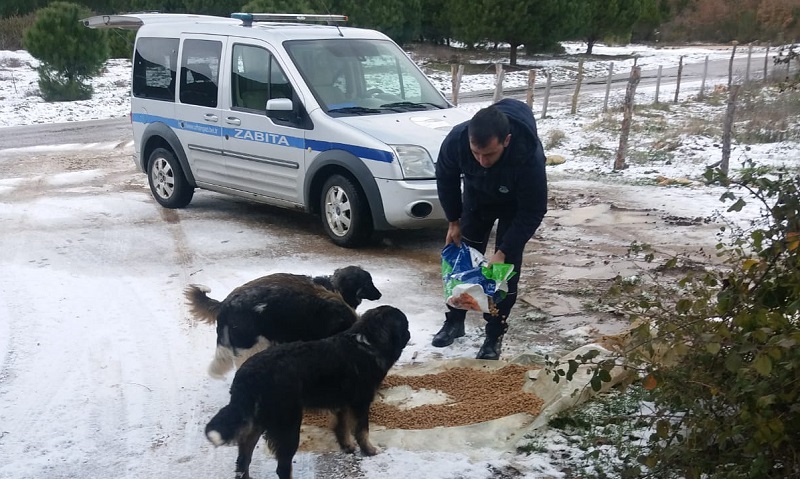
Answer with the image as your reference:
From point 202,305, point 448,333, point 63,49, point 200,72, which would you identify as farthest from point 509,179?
point 63,49

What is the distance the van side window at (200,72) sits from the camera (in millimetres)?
8789

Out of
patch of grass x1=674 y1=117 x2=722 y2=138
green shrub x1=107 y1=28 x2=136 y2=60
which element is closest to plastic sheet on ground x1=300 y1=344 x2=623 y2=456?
patch of grass x1=674 y1=117 x2=722 y2=138

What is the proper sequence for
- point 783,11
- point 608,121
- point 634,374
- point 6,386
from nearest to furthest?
point 634,374, point 6,386, point 783,11, point 608,121

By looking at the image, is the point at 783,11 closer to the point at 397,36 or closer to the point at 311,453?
the point at 311,453

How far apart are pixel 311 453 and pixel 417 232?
476cm

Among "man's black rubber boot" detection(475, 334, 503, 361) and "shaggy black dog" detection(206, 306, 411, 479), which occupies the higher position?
"shaggy black dog" detection(206, 306, 411, 479)

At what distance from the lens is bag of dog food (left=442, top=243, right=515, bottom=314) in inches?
200

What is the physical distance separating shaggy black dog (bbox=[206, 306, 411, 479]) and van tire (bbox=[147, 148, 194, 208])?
5907mm

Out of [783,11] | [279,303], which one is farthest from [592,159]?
[279,303]

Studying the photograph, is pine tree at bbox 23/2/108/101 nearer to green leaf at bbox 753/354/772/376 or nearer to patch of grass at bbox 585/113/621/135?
patch of grass at bbox 585/113/621/135

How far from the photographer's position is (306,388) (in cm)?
388

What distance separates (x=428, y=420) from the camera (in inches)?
177

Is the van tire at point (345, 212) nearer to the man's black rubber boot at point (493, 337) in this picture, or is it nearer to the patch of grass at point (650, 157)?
the man's black rubber boot at point (493, 337)

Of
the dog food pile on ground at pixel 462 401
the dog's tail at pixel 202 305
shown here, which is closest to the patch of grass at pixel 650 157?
the dog food pile on ground at pixel 462 401
